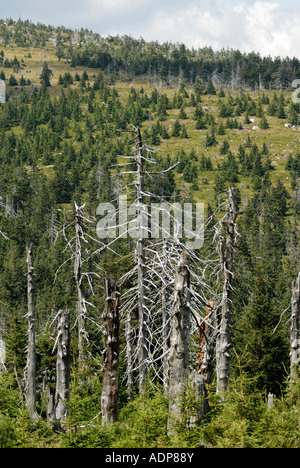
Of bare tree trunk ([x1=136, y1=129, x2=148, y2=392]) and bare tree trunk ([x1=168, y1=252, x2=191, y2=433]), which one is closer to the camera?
bare tree trunk ([x1=168, y1=252, x2=191, y2=433])

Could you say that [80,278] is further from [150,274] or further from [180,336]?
[180,336]

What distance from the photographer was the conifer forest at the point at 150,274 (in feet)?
30.2

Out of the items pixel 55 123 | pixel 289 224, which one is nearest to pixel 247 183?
pixel 289 224

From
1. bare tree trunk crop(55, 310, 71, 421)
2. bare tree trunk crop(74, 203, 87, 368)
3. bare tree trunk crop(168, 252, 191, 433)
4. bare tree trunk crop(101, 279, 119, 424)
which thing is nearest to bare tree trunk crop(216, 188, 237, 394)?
bare tree trunk crop(101, 279, 119, 424)

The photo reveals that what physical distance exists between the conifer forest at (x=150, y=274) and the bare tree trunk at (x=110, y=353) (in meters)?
0.04

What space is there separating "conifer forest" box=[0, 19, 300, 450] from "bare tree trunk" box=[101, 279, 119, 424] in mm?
40

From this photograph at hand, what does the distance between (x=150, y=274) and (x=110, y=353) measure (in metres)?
4.82

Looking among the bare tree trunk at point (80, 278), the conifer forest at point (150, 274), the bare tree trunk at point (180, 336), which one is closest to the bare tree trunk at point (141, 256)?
the conifer forest at point (150, 274)

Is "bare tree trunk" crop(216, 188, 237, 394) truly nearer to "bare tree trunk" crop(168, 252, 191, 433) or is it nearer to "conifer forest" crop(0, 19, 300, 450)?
"conifer forest" crop(0, 19, 300, 450)

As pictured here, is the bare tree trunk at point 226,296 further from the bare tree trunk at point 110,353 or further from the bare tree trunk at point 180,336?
the bare tree trunk at point 180,336

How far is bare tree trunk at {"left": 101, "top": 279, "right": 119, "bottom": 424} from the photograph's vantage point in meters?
→ 11.2

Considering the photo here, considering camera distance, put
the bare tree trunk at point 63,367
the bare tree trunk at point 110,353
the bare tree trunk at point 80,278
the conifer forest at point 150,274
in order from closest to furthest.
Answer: the conifer forest at point 150,274 < the bare tree trunk at point 110,353 < the bare tree trunk at point 63,367 < the bare tree trunk at point 80,278

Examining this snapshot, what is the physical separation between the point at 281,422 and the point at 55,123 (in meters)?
182
